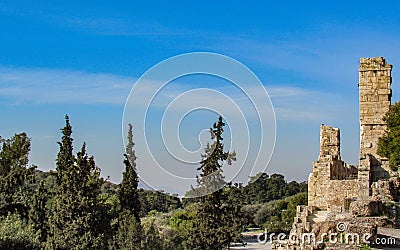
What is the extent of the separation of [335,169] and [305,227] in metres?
6.48

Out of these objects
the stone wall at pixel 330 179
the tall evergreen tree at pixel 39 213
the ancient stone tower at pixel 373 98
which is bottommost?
the tall evergreen tree at pixel 39 213

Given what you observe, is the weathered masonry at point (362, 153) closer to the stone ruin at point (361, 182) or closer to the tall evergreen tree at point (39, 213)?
the stone ruin at point (361, 182)

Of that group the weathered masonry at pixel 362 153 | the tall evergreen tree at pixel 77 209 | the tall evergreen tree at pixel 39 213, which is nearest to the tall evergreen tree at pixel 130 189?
the tall evergreen tree at pixel 77 209

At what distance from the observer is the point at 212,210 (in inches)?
1186

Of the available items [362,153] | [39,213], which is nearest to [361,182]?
[362,153]

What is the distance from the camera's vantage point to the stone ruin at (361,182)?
12914mm

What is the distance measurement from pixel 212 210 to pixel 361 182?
1292cm

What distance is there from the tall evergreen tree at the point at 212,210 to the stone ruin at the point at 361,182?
28.1 ft

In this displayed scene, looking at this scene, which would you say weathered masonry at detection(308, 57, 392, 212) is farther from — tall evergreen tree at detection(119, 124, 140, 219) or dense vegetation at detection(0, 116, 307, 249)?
tall evergreen tree at detection(119, 124, 140, 219)

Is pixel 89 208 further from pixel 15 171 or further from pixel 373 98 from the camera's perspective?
pixel 373 98

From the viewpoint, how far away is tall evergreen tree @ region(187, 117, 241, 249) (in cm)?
2952

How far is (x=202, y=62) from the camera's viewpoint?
45.7ft

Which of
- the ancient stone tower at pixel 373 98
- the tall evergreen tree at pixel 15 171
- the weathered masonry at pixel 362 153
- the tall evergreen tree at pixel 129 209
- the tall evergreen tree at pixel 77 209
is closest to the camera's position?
the weathered masonry at pixel 362 153

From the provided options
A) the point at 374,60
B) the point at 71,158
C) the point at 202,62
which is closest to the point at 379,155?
the point at 374,60
